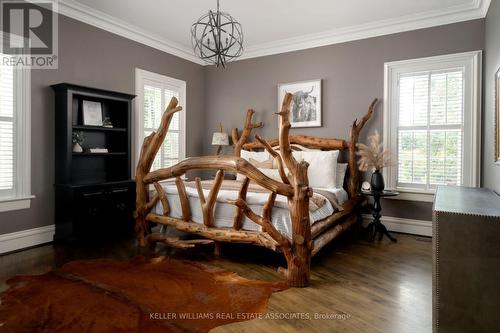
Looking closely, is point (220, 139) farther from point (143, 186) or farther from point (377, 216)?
point (377, 216)

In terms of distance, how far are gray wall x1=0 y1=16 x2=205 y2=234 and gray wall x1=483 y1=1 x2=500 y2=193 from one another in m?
4.50

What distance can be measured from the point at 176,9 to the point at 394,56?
304 centimetres

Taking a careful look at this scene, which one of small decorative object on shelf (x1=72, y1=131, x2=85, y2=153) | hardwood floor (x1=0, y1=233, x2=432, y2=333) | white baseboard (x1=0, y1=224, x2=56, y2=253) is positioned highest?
small decorative object on shelf (x1=72, y1=131, x2=85, y2=153)

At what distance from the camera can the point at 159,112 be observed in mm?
5305

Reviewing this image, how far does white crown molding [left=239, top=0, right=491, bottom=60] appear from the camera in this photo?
3.97 meters

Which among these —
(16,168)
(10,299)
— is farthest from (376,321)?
(16,168)

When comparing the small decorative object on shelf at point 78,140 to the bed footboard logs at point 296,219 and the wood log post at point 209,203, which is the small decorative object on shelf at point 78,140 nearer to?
the wood log post at point 209,203

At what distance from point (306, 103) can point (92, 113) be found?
3.16 metres

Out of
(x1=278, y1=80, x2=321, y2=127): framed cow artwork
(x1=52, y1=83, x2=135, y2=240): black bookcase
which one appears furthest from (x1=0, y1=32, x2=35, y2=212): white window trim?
A: (x1=278, y1=80, x2=321, y2=127): framed cow artwork

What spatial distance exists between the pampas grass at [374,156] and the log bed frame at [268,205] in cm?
24

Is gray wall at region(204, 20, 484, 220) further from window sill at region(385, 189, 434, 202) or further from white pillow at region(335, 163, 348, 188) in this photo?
white pillow at region(335, 163, 348, 188)

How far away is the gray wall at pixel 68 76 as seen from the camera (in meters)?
3.74

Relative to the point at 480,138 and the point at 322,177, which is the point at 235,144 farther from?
the point at 480,138

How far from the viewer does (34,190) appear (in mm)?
3760
